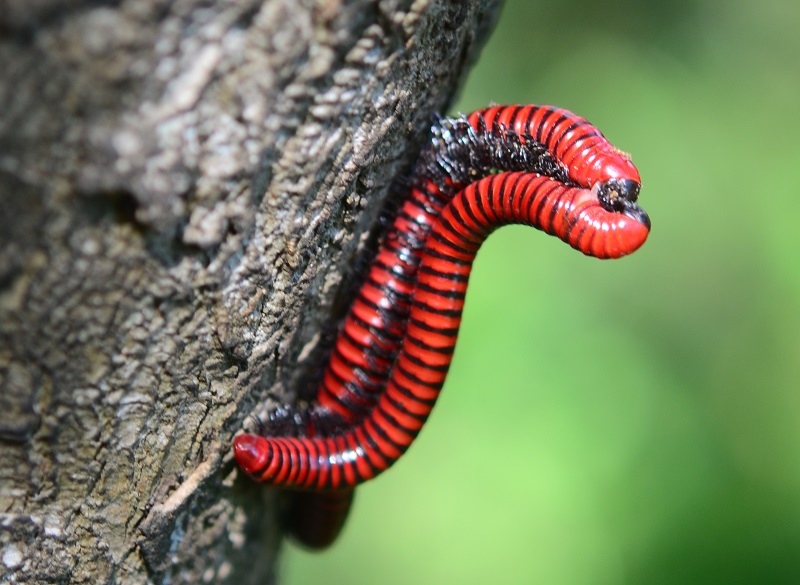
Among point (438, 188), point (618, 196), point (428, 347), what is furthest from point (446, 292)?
point (618, 196)

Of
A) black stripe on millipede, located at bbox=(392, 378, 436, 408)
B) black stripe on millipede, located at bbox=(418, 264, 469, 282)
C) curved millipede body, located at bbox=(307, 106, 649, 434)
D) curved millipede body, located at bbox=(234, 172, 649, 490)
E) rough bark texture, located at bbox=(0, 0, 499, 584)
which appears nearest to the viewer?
rough bark texture, located at bbox=(0, 0, 499, 584)

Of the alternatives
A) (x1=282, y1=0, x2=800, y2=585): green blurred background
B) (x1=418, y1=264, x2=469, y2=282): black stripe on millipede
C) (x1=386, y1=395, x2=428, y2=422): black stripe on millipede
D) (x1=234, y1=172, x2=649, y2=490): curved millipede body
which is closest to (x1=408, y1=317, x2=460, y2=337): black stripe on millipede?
(x1=234, y1=172, x2=649, y2=490): curved millipede body

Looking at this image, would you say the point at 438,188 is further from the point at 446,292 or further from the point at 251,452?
the point at 251,452

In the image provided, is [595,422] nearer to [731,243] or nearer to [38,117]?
[731,243]

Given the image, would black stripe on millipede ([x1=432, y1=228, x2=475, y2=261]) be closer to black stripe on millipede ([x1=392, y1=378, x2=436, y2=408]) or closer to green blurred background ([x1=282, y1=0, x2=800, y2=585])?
black stripe on millipede ([x1=392, y1=378, x2=436, y2=408])

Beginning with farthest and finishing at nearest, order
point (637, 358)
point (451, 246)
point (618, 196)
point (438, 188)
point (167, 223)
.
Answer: point (637, 358) → point (438, 188) → point (451, 246) → point (618, 196) → point (167, 223)

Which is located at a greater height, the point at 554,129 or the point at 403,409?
the point at 554,129

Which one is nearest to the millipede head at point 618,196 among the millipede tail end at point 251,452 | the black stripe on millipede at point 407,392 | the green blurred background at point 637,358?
the black stripe on millipede at point 407,392
